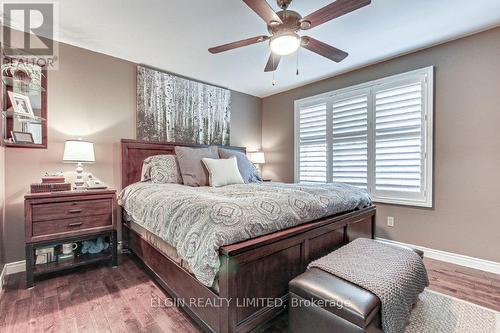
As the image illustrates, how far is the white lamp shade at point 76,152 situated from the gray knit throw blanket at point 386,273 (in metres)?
2.59

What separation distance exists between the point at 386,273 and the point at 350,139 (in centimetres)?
259

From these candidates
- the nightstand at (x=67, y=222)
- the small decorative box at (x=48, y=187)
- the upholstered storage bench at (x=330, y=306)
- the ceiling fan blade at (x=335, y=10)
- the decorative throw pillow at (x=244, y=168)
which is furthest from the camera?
the decorative throw pillow at (x=244, y=168)

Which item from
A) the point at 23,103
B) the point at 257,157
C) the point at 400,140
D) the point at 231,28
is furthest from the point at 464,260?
the point at 23,103

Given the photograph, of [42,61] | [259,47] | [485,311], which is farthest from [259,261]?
[42,61]

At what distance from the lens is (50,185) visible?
2354 mm

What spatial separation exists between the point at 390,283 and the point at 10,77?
12.6 ft

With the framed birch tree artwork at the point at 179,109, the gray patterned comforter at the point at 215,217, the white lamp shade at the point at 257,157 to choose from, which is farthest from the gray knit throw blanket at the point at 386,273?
the white lamp shade at the point at 257,157

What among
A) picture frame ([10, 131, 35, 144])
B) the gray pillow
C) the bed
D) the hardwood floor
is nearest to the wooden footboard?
the bed

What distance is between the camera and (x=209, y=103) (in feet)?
13.5

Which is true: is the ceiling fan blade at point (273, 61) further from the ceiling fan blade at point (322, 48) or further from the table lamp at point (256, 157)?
the table lamp at point (256, 157)

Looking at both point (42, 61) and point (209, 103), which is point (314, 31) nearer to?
point (209, 103)

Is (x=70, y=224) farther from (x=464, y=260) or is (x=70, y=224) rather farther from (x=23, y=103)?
(x=464, y=260)

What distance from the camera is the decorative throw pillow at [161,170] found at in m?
2.97

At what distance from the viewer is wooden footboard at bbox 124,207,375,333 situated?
135 centimetres
